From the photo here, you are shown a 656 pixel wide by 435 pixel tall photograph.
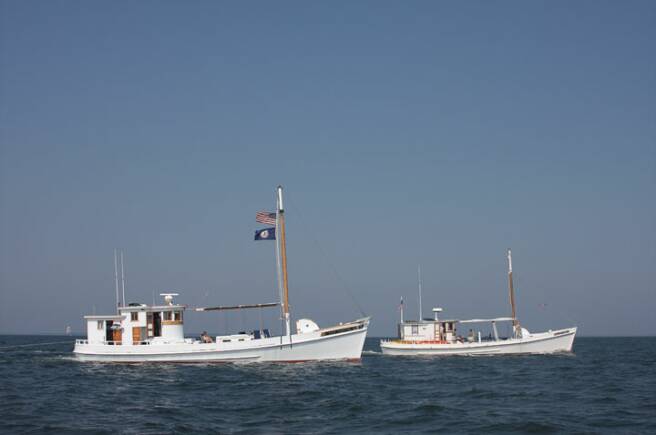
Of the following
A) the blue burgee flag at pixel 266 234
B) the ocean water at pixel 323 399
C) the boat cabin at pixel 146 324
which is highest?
the blue burgee flag at pixel 266 234

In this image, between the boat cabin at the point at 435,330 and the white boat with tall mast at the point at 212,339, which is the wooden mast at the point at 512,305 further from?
the white boat with tall mast at the point at 212,339

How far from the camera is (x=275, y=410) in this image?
2938 centimetres

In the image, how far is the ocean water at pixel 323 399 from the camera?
85.0 feet

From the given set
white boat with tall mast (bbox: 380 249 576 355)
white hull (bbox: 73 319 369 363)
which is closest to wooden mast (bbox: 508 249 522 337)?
white boat with tall mast (bbox: 380 249 576 355)

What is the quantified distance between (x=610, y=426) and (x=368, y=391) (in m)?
13.5

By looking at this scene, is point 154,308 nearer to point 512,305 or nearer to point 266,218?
point 266,218

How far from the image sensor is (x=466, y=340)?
230ft

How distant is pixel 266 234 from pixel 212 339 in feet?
31.4

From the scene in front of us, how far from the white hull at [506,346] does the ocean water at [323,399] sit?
15.9 metres

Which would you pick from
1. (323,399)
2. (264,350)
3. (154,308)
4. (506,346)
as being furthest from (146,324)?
(506,346)

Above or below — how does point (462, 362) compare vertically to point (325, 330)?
below

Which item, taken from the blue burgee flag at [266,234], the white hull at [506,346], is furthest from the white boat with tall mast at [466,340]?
the blue burgee flag at [266,234]

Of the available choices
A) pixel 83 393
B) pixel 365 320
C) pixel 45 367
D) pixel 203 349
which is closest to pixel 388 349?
pixel 365 320

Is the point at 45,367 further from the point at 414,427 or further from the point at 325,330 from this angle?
the point at 414,427
